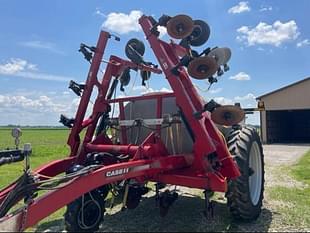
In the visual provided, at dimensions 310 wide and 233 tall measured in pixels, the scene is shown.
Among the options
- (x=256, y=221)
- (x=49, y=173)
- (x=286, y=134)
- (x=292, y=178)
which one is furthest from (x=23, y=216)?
(x=286, y=134)

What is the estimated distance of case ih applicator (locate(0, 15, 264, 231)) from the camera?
12.5 ft

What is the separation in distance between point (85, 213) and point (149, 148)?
3.72 ft

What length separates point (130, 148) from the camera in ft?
15.7

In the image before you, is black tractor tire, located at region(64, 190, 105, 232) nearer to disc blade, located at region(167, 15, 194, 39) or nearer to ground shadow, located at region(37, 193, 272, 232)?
ground shadow, located at region(37, 193, 272, 232)

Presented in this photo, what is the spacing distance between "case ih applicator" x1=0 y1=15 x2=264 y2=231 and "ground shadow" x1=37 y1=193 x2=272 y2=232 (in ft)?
0.57

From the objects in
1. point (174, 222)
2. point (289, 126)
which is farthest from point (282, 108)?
point (174, 222)

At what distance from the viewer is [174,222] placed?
197 inches

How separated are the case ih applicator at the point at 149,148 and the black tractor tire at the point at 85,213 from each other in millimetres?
12

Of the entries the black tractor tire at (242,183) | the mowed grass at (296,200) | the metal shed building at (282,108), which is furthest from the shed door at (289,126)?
the black tractor tire at (242,183)

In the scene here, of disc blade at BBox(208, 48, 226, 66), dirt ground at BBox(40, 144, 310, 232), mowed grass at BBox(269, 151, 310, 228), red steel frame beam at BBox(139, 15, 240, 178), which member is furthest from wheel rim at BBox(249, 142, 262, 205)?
disc blade at BBox(208, 48, 226, 66)

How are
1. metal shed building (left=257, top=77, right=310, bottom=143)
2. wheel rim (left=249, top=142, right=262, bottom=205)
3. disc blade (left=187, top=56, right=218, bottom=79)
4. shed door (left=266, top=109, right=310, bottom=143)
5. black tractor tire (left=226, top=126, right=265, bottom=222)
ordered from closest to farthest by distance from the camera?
disc blade (left=187, top=56, right=218, bottom=79) < black tractor tire (left=226, top=126, right=265, bottom=222) < wheel rim (left=249, top=142, right=262, bottom=205) < metal shed building (left=257, top=77, right=310, bottom=143) < shed door (left=266, top=109, right=310, bottom=143)

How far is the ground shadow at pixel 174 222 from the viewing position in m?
4.70

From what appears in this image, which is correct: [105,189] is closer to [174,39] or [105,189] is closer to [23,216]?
[23,216]

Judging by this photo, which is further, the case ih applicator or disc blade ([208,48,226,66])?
disc blade ([208,48,226,66])
